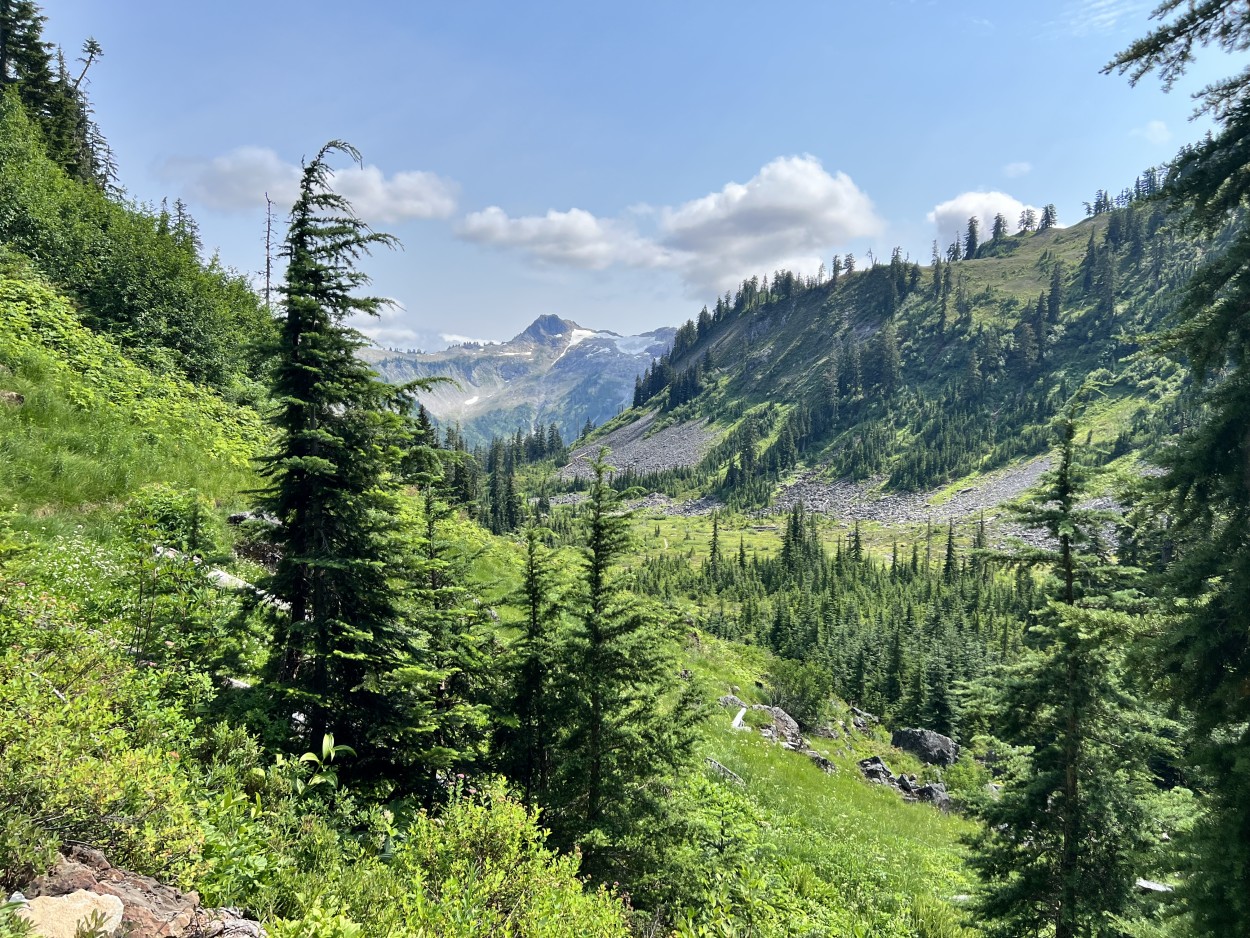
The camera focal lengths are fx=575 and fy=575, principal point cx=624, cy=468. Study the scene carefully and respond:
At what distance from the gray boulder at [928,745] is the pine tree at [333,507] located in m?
43.1

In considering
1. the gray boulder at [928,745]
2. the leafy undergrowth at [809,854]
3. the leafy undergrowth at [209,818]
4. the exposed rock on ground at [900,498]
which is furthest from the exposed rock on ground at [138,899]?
the exposed rock on ground at [900,498]

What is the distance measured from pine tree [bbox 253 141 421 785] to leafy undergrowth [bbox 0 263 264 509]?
23.9 feet

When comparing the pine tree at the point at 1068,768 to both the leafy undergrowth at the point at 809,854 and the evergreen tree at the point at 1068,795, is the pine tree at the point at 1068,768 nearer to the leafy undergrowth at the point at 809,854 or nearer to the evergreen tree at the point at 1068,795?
the evergreen tree at the point at 1068,795

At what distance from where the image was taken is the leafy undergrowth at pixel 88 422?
40.2 feet

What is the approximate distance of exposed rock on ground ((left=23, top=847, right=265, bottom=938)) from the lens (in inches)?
152

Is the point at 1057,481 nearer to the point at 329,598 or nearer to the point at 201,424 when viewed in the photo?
the point at 329,598

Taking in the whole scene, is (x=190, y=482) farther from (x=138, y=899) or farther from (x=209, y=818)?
(x=138, y=899)

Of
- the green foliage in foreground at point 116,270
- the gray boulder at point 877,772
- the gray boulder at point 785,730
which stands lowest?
the gray boulder at point 877,772

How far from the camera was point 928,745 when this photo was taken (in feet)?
133

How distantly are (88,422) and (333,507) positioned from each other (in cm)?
1126

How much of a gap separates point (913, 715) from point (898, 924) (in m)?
41.0

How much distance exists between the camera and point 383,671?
848cm

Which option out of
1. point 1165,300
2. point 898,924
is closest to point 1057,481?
point 1165,300

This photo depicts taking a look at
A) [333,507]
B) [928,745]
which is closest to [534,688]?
[333,507]
